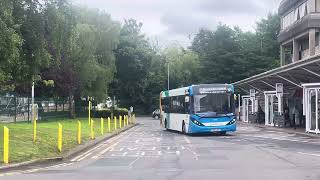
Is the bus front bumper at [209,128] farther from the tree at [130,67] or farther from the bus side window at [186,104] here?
the tree at [130,67]

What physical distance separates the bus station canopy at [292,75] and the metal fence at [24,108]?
1766 cm

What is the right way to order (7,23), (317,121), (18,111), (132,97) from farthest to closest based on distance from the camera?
(132,97) < (18,111) < (317,121) < (7,23)

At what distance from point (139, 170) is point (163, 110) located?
27.9 meters

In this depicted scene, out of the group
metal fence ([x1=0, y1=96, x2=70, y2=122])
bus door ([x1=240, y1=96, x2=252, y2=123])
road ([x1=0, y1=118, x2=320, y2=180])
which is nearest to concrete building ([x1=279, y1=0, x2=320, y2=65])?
bus door ([x1=240, y1=96, x2=252, y2=123])

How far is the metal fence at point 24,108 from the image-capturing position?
35.7m

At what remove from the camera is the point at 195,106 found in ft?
105

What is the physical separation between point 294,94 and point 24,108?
21.1m

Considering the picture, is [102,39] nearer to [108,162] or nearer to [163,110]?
[163,110]

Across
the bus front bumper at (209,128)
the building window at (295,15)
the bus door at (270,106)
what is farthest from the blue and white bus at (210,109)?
the building window at (295,15)

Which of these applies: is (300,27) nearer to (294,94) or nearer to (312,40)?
(312,40)

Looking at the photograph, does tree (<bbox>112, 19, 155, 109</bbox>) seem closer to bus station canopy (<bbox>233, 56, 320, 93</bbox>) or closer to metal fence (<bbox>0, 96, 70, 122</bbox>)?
metal fence (<bbox>0, 96, 70, 122</bbox>)

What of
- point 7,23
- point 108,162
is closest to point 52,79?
point 7,23

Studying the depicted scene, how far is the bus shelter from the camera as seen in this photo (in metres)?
32.1

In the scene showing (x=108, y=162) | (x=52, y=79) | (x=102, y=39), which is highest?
(x=102, y=39)
